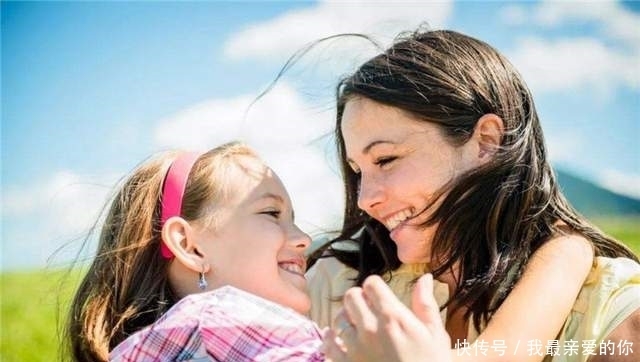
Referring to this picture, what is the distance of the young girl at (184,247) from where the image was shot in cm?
241

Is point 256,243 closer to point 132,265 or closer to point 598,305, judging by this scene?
point 132,265

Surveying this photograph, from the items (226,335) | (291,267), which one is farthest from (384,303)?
(291,267)

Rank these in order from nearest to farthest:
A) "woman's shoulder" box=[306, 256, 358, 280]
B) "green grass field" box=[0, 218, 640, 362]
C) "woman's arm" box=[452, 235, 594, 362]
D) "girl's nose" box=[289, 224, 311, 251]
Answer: "woman's arm" box=[452, 235, 594, 362]
"girl's nose" box=[289, 224, 311, 251]
"woman's shoulder" box=[306, 256, 358, 280]
"green grass field" box=[0, 218, 640, 362]

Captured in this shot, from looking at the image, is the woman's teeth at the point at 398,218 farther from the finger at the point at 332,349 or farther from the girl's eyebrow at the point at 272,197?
the finger at the point at 332,349

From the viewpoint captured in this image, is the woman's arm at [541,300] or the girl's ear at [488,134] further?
the girl's ear at [488,134]

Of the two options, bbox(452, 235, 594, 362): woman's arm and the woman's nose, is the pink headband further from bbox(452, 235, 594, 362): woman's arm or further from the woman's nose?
bbox(452, 235, 594, 362): woman's arm

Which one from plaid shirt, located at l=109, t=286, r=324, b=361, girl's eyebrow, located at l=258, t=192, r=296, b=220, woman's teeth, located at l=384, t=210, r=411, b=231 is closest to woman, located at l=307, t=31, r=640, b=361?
woman's teeth, located at l=384, t=210, r=411, b=231

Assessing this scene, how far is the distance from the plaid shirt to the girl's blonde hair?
0.37 meters

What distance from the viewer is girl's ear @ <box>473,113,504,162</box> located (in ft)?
8.81

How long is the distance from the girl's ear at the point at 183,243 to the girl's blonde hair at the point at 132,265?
0.05m

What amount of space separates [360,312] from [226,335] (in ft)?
1.34

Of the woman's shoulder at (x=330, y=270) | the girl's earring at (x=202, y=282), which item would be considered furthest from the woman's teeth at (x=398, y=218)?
the girl's earring at (x=202, y=282)

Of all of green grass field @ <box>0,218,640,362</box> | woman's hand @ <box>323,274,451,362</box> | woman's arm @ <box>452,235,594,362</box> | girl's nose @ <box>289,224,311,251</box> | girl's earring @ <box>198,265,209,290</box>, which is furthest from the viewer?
green grass field @ <box>0,218,640,362</box>

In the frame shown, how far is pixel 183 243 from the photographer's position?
8.00 feet
